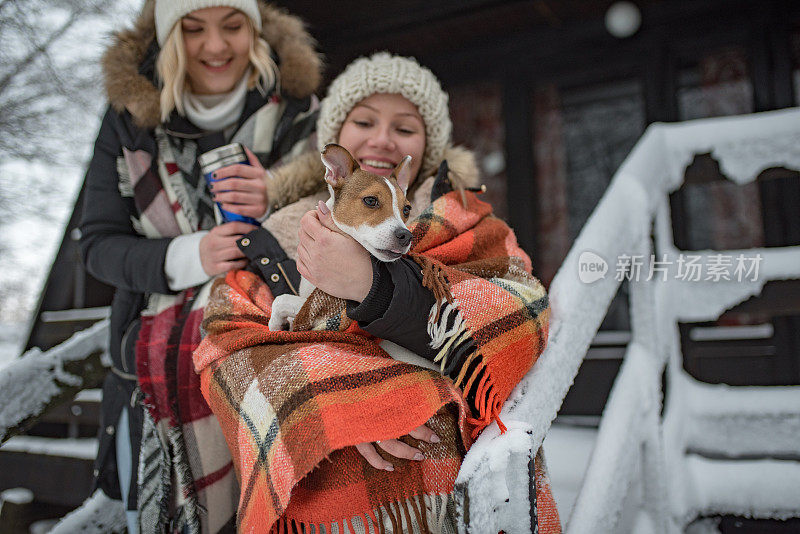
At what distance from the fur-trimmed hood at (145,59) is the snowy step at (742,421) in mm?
2184

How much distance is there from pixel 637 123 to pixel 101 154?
4.82 meters

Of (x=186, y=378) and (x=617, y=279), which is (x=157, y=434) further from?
(x=617, y=279)

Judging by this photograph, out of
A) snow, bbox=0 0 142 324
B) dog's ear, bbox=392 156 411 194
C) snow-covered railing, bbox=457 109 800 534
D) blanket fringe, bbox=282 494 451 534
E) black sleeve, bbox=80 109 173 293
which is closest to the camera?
snow-covered railing, bbox=457 109 800 534

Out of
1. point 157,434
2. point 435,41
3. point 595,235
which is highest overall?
point 435,41

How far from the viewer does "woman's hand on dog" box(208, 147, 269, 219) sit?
1.46 m

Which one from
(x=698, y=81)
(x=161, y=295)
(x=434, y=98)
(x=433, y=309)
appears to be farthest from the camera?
(x=698, y=81)

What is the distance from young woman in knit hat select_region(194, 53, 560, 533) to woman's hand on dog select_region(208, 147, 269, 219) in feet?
1.31

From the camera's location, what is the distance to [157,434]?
149 cm

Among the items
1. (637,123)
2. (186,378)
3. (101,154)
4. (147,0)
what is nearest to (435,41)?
(637,123)

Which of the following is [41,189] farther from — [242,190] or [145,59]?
[242,190]

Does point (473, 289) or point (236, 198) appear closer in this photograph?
point (473, 289)
